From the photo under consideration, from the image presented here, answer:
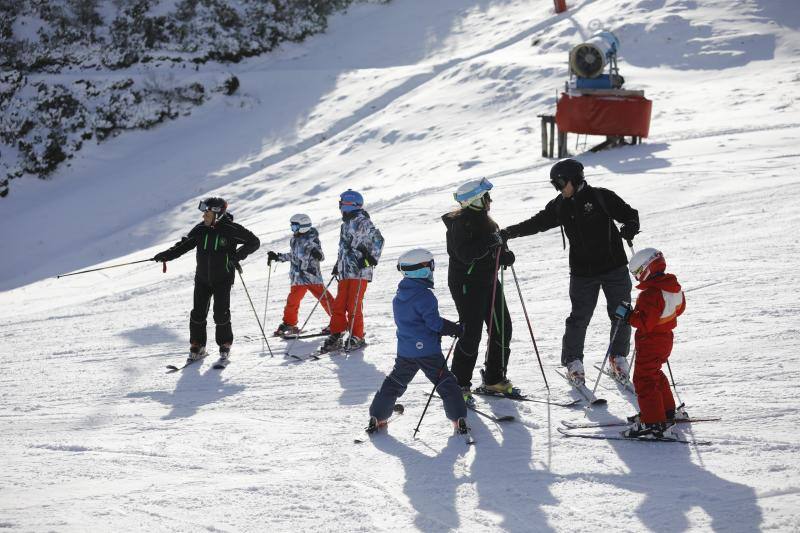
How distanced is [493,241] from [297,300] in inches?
126

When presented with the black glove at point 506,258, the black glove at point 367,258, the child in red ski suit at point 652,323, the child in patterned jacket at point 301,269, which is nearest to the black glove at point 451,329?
the black glove at point 506,258

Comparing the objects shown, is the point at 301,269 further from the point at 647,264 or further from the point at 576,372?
the point at 647,264

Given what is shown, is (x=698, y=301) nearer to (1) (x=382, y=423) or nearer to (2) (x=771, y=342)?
(2) (x=771, y=342)

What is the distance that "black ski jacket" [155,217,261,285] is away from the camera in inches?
314

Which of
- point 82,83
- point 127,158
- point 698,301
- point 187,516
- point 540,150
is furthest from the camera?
point 82,83

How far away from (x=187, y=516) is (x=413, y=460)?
1.44 m

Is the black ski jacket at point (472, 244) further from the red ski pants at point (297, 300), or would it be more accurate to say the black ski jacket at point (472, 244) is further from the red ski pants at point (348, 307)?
the red ski pants at point (297, 300)

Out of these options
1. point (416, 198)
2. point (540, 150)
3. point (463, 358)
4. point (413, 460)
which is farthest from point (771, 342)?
point (540, 150)

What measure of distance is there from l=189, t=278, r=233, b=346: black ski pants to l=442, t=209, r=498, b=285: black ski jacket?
2897 mm

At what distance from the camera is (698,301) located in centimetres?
776

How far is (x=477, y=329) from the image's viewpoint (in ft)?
20.0

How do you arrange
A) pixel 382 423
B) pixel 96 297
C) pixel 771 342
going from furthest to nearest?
pixel 96 297, pixel 771 342, pixel 382 423

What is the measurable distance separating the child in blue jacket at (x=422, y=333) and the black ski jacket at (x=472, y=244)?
494mm

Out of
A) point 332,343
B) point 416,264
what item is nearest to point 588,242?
point 416,264
